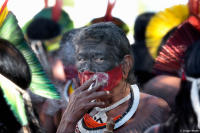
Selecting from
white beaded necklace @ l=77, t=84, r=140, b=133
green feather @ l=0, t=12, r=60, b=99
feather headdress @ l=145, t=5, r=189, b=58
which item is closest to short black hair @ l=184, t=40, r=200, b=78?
white beaded necklace @ l=77, t=84, r=140, b=133

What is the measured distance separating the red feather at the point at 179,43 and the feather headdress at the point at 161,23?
181 centimetres

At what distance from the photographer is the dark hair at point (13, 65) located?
2.86m

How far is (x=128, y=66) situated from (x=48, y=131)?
1.33 meters

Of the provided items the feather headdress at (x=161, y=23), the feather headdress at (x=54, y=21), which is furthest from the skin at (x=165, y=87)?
the feather headdress at (x=54, y=21)

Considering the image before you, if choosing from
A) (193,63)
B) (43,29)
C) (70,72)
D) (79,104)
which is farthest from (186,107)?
(43,29)

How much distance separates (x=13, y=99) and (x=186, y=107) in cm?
147

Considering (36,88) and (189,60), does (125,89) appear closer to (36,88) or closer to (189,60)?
(189,60)

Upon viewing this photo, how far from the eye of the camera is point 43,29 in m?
5.71

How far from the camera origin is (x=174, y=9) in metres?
4.89

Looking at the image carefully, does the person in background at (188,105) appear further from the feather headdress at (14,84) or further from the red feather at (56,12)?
the red feather at (56,12)

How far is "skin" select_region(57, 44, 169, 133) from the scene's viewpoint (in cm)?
237

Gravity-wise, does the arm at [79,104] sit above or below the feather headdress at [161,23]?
above

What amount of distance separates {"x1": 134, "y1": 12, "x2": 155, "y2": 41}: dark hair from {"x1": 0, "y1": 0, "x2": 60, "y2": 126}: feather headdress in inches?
102

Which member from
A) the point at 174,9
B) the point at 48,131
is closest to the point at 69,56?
the point at 48,131
